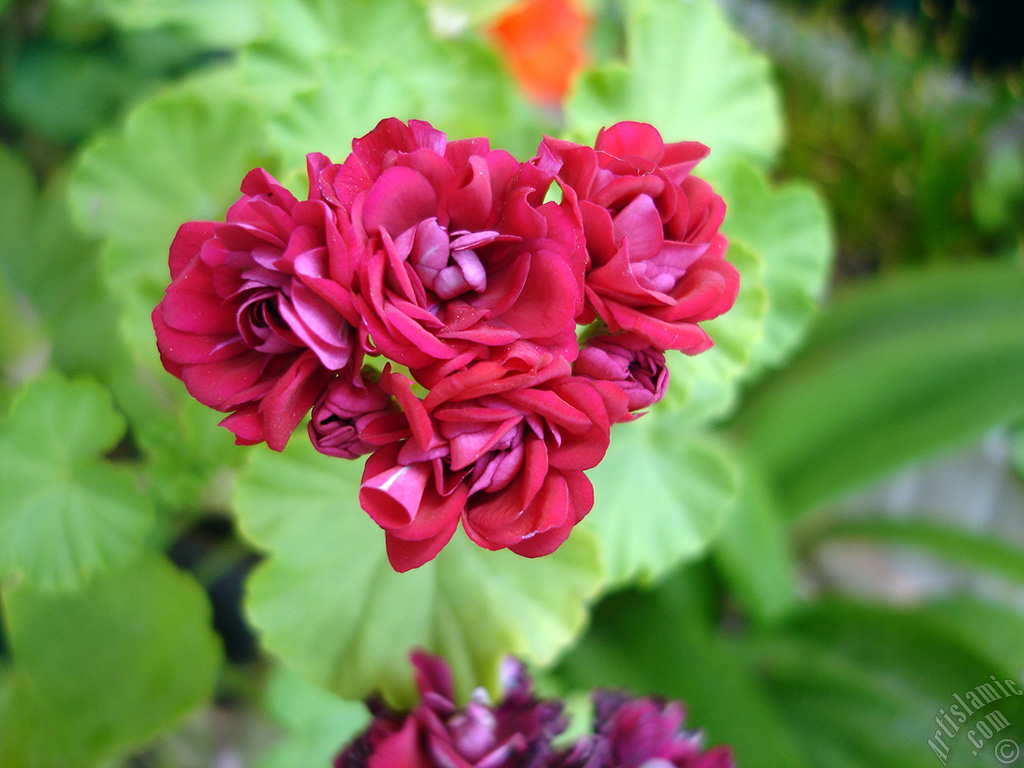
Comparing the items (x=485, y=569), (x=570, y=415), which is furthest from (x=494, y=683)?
(x=570, y=415)

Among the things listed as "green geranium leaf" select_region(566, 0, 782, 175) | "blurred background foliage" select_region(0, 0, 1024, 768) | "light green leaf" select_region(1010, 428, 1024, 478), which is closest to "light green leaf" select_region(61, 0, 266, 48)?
"blurred background foliage" select_region(0, 0, 1024, 768)

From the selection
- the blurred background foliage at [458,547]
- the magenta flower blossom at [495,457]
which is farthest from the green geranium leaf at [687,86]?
the magenta flower blossom at [495,457]

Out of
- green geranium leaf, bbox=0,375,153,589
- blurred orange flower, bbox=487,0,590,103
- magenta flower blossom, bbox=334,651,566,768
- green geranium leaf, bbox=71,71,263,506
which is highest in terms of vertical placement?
blurred orange flower, bbox=487,0,590,103

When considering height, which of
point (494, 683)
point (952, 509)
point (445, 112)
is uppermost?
point (445, 112)

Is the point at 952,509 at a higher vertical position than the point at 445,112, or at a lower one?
lower

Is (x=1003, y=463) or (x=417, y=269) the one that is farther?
(x=1003, y=463)

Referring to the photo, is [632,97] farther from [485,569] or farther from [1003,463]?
[1003,463]

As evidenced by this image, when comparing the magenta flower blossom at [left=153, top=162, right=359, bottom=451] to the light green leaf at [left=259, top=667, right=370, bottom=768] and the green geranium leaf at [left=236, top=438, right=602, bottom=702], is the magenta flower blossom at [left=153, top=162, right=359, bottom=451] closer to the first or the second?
the green geranium leaf at [left=236, top=438, right=602, bottom=702]

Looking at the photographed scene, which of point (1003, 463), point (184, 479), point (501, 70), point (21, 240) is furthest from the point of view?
point (1003, 463)
